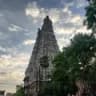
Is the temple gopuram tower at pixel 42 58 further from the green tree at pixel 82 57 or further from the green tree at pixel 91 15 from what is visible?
the green tree at pixel 91 15

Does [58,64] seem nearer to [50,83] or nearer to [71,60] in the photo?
[50,83]

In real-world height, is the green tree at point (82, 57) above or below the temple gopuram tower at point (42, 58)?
below

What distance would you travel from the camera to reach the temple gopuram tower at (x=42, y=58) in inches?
2689

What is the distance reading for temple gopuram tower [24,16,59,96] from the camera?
6831cm

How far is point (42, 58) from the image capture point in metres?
70.4

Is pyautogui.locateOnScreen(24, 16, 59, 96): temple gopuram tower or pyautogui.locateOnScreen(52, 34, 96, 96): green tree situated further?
pyautogui.locateOnScreen(24, 16, 59, 96): temple gopuram tower

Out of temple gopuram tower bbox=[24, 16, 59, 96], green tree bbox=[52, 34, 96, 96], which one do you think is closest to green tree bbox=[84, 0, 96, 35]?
green tree bbox=[52, 34, 96, 96]

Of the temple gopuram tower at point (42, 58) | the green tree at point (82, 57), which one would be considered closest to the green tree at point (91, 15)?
the green tree at point (82, 57)

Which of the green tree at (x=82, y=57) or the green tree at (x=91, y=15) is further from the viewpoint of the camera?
the green tree at (x=82, y=57)

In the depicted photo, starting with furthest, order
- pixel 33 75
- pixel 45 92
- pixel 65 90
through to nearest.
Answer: pixel 33 75 → pixel 45 92 → pixel 65 90

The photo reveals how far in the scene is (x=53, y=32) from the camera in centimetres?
7419

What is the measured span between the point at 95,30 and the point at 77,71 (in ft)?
25.6

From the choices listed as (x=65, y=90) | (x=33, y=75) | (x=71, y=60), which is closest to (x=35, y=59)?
(x=33, y=75)

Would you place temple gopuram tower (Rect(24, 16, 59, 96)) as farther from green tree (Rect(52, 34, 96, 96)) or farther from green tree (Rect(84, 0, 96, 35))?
green tree (Rect(84, 0, 96, 35))
